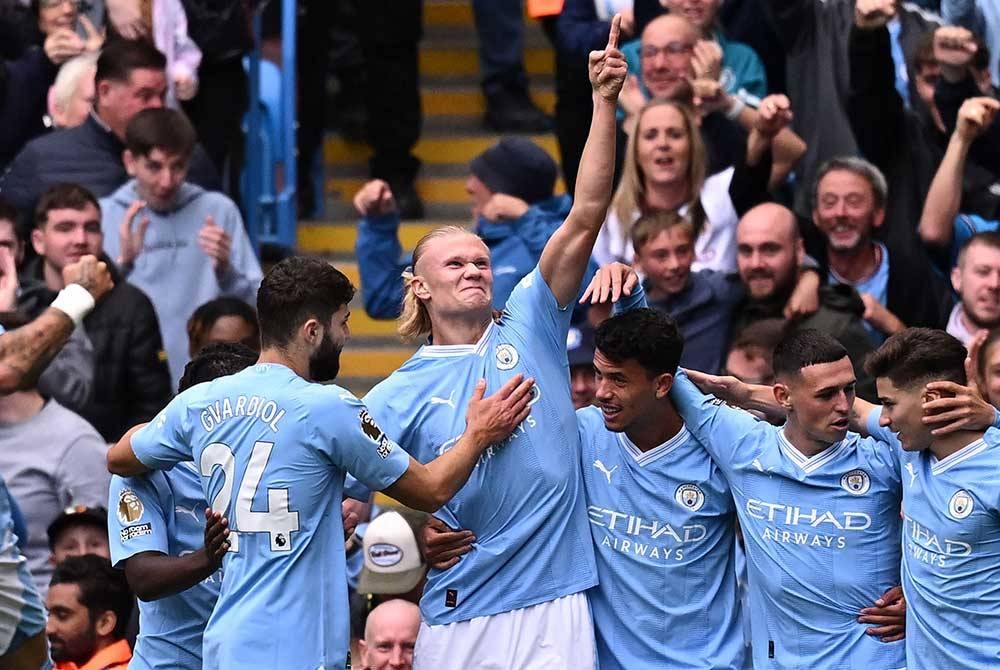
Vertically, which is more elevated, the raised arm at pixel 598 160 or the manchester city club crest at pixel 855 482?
the raised arm at pixel 598 160

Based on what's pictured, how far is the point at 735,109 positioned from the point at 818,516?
11.4ft

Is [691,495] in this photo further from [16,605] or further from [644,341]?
[16,605]

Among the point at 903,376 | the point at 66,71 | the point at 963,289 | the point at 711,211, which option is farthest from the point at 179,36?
the point at 903,376

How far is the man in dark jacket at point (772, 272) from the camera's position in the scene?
8.23 m

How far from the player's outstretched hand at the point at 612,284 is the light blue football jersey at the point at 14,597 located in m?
2.22

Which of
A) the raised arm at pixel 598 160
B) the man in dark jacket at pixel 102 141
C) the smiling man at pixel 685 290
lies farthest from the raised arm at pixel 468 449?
the man in dark jacket at pixel 102 141

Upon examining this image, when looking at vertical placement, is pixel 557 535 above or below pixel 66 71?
below

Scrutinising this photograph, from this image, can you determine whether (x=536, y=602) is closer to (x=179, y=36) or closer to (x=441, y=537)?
(x=441, y=537)

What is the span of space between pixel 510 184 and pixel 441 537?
2978 mm

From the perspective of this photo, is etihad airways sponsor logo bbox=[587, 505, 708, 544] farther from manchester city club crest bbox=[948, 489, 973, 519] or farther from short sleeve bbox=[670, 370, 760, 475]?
manchester city club crest bbox=[948, 489, 973, 519]

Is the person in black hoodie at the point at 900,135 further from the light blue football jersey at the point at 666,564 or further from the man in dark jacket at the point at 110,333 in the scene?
the man in dark jacket at the point at 110,333

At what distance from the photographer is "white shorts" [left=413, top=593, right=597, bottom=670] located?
21.1 ft

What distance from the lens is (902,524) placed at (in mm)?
6496

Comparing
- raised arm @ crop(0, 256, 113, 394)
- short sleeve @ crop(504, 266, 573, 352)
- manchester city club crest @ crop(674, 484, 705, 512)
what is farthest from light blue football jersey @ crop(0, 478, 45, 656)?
manchester city club crest @ crop(674, 484, 705, 512)
